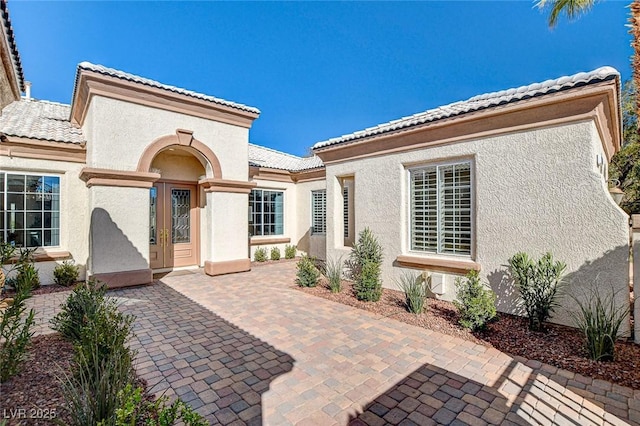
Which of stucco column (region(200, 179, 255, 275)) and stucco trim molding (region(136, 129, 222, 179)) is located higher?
stucco trim molding (region(136, 129, 222, 179))

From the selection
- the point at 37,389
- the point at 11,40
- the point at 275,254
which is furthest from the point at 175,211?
the point at 37,389

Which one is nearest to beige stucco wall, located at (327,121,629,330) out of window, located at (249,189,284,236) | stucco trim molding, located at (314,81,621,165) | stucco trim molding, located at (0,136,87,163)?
stucco trim molding, located at (314,81,621,165)

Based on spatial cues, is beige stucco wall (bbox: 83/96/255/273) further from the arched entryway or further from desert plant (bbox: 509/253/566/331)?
desert plant (bbox: 509/253/566/331)

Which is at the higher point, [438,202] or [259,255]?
[438,202]

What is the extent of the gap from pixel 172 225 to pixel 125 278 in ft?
9.99

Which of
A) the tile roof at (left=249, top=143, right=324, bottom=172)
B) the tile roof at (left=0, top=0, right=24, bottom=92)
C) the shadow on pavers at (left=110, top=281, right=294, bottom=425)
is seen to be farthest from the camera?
the tile roof at (left=249, top=143, right=324, bottom=172)

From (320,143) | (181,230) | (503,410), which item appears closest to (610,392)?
(503,410)

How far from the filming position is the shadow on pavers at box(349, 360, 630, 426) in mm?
3377

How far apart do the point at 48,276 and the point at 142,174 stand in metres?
4.64

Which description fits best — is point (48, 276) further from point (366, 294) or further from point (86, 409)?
point (366, 294)

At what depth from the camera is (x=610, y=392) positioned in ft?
12.8

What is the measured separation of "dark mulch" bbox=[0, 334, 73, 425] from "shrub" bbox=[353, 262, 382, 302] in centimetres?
609

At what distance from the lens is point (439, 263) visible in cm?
782

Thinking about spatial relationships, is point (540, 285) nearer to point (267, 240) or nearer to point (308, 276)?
point (308, 276)
